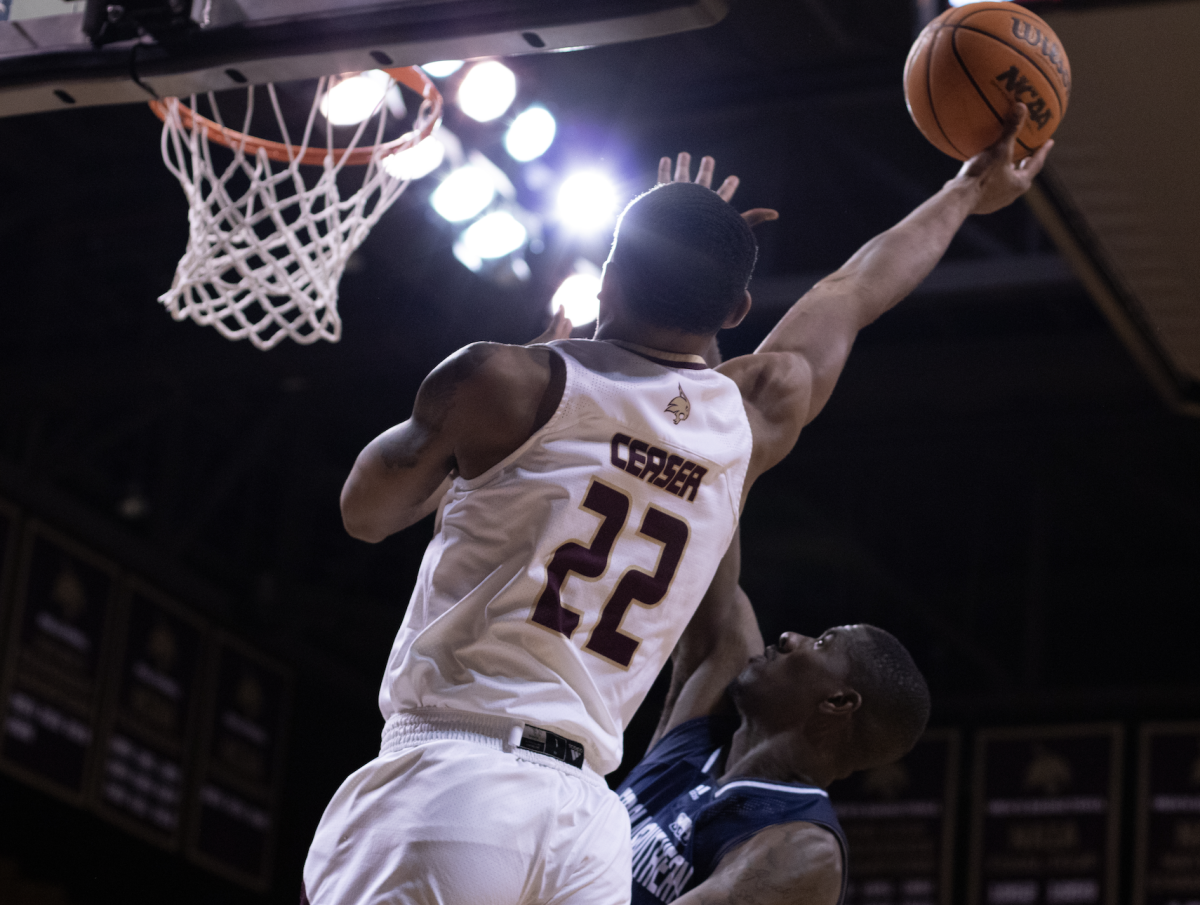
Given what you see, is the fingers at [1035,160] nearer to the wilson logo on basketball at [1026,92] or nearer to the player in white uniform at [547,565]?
the wilson logo on basketball at [1026,92]

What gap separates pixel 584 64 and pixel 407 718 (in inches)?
236

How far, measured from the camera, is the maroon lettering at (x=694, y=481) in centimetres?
280

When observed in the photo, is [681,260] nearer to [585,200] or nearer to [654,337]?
[654,337]

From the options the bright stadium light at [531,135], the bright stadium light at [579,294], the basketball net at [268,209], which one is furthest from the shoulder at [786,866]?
the bright stadium light at [531,135]

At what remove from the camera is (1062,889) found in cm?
941

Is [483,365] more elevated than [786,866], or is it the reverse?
[483,365]

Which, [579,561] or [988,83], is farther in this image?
[988,83]

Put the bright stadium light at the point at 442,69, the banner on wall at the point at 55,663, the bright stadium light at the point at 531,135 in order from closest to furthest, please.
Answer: the bright stadium light at the point at 442,69 < the bright stadium light at the point at 531,135 < the banner on wall at the point at 55,663

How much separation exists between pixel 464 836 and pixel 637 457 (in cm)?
68

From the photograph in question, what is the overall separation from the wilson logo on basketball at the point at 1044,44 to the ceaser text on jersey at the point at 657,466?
1.81m

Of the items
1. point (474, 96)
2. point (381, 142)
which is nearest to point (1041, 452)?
point (474, 96)

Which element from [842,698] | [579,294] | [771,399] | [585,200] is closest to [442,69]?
[585,200]

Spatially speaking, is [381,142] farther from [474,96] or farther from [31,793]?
[31,793]

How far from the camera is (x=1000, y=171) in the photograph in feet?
12.6
